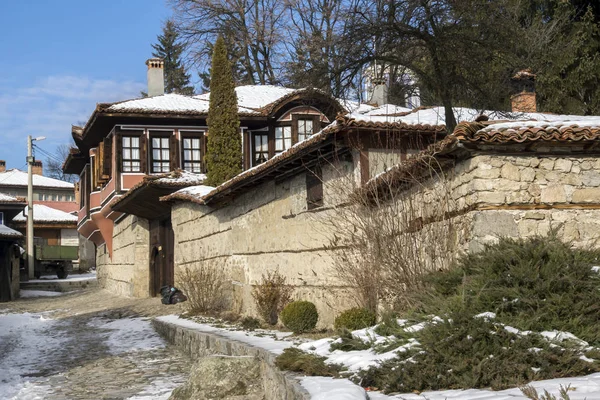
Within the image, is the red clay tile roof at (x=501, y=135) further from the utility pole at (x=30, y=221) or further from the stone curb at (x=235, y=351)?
the utility pole at (x=30, y=221)

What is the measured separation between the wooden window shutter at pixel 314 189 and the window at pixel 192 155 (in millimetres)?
11267

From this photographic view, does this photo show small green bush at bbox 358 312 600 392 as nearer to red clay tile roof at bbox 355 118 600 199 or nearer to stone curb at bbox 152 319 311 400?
stone curb at bbox 152 319 311 400

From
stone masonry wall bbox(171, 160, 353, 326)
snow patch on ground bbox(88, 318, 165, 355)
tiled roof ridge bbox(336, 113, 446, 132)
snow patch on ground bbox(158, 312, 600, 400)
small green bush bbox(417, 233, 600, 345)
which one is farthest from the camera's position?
snow patch on ground bbox(88, 318, 165, 355)

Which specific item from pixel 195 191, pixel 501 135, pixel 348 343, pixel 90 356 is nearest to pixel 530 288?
pixel 348 343

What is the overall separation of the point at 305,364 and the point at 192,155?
16850 mm

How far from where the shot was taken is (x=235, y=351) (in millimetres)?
8836

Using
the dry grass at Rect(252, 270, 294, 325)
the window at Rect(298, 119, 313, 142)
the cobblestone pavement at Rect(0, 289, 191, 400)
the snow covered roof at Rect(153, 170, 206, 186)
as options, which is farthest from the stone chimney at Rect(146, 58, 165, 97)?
the dry grass at Rect(252, 270, 294, 325)

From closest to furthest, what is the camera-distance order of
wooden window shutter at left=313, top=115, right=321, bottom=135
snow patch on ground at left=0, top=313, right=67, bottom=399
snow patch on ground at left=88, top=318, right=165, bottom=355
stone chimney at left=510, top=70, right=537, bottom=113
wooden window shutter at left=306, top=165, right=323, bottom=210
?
snow patch on ground at left=0, top=313, right=67, bottom=399 → wooden window shutter at left=306, top=165, right=323, bottom=210 → snow patch on ground at left=88, top=318, right=165, bottom=355 → stone chimney at left=510, top=70, right=537, bottom=113 → wooden window shutter at left=313, top=115, right=321, bottom=135

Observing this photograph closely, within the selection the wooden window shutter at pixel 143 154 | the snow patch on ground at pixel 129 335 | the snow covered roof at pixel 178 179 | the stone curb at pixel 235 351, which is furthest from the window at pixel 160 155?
the stone curb at pixel 235 351

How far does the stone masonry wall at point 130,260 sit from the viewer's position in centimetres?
2055

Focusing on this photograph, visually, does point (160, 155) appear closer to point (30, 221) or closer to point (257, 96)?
point (257, 96)

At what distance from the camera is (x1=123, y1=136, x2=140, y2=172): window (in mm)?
21609

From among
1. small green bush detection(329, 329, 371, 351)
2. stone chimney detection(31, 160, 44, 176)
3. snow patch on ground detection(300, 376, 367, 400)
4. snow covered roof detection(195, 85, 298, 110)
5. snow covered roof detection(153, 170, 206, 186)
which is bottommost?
snow patch on ground detection(300, 376, 367, 400)

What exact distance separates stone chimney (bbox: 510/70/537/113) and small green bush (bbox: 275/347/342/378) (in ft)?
47.7
